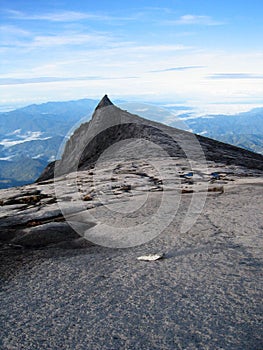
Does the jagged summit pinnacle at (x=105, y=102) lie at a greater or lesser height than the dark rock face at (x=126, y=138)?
greater

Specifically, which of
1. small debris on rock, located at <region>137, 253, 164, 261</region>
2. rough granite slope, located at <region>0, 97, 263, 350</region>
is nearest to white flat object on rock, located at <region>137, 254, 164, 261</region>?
small debris on rock, located at <region>137, 253, 164, 261</region>

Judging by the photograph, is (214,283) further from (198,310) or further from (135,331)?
(135,331)

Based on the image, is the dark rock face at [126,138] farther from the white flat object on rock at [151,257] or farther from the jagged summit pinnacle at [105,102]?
the white flat object on rock at [151,257]

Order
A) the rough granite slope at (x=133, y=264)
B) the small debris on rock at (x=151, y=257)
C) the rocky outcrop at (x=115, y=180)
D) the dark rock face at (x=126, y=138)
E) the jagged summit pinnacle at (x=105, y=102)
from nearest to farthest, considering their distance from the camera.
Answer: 1. the rough granite slope at (x=133, y=264)
2. the small debris on rock at (x=151, y=257)
3. the rocky outcrop at (x=115, y=180)
4. the dark rock face at (x=126, y=138)
5. the jagged summit pinnacle at (x=105, y=102)

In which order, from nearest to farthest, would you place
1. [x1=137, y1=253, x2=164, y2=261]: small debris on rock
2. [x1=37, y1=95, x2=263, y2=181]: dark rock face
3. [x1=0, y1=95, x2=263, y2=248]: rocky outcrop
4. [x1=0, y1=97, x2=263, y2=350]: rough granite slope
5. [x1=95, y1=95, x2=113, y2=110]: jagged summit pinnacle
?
[x1=0, y1=97, x2=263, y2=350]: rough granite slope, [x1=137, y1=253, x2=164, y2=261]: small debris on rock, [x1=0, y1=95, x2=263, y2=248]: rocky outcrop, [x1=37, y1=95, x2=263, y2=181]: dark rock face, [x1=95, y1=95, x2=113, y2=110]: jagged summit pinnacle

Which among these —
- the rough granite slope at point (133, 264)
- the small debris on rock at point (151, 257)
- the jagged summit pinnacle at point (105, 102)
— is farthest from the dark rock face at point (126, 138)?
the small debris on rock at point (151, 257)

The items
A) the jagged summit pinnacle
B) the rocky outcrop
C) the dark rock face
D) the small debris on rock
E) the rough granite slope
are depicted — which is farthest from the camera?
the jagged summit pinnacle

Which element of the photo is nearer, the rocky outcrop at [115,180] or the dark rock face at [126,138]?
the rocky outcrop at [115,180]

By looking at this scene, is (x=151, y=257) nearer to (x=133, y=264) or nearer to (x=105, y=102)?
(x=133, y=264)

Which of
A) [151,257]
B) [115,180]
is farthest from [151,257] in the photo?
[115,180]

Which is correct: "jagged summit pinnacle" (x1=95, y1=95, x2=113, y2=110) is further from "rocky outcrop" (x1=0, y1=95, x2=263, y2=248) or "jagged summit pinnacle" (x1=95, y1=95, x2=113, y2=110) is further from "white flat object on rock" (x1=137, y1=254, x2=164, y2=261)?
"white flat object on rock" (x1=137, y1=254, x2=164, y2=261)

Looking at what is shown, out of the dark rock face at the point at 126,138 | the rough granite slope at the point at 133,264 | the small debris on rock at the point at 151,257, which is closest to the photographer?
the rough granite slope at the point at 133,264

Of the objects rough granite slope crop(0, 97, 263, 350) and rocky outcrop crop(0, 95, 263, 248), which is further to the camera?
rocky outcrop crop(0, 95, 263, 248)

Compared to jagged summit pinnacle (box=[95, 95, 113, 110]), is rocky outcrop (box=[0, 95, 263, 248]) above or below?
below
